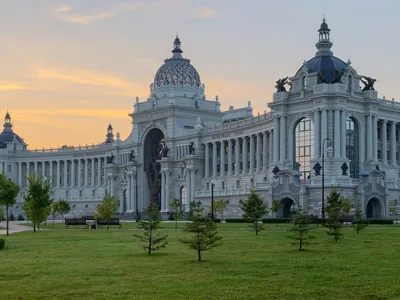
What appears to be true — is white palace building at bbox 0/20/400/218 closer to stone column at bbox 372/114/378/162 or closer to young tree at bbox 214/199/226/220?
stone column at bbox 372/114/378/162

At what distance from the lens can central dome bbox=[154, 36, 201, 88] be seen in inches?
6107

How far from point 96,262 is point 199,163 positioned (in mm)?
108316

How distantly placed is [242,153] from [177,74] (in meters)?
31.5

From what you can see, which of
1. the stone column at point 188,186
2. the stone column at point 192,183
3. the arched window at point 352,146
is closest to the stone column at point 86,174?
the stone column at point 188,186

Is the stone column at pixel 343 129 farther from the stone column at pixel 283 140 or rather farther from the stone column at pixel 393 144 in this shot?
the stone column at pixel 393 144

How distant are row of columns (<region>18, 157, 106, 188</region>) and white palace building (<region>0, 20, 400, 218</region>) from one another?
0.88 feet

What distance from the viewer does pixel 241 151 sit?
134125 millimetres

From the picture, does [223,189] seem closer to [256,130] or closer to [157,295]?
[256,130]

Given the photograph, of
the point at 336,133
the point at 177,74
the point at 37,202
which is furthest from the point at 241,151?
the point at 37,202

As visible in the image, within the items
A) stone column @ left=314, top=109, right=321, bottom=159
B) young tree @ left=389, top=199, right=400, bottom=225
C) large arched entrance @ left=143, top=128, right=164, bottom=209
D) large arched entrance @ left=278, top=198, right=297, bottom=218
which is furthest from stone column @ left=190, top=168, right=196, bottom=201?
young tree @ left=389, top=199, right=400, bottom=225

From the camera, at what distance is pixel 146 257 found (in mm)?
37688

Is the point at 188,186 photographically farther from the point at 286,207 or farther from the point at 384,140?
the point at 384,140

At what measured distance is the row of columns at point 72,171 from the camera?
17875cm

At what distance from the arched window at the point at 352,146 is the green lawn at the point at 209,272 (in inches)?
2496
